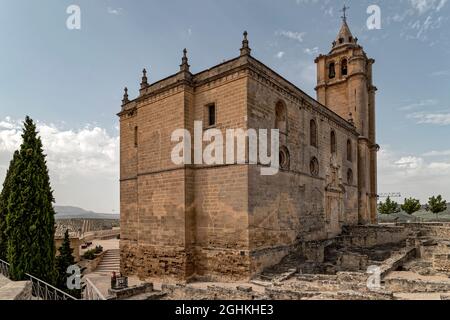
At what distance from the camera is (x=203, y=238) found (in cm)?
1503

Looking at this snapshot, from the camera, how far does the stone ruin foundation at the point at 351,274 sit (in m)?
9.98

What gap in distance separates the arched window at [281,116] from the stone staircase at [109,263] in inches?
519

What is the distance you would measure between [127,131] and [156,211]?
634cm

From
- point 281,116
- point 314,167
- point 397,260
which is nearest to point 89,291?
point 281,116

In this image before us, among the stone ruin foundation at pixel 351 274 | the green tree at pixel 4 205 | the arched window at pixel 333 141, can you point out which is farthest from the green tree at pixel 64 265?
the arched window at pixel 333 141

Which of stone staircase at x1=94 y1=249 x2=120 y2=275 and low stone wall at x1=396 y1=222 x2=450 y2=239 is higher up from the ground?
low stone wall at x1=396 y1=222 x2=450 y2=239

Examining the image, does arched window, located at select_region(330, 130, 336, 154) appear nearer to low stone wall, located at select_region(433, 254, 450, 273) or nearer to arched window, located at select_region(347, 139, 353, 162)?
arched window, located at select_region(347, 139, 353, 162)

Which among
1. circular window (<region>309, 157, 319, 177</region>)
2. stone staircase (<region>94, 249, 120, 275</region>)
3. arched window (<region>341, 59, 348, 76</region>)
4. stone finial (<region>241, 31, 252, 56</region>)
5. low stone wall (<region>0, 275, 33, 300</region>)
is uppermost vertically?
arched window (<region>341, 59, 348, 76</region>)

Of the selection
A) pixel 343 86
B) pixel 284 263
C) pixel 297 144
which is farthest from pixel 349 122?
pixel 284 263

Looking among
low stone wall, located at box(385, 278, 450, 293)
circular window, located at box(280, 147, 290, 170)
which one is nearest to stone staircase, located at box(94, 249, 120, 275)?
circular window, located at box(280, 147, 290, 170)

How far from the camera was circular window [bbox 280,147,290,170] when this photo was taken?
16266 mm

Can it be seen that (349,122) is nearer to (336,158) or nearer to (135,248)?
(336,158)

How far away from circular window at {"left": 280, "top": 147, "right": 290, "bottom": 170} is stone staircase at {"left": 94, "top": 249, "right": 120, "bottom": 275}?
12.1 meters

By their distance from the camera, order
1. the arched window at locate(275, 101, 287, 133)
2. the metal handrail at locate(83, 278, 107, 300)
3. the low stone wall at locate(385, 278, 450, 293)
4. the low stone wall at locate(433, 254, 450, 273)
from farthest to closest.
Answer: the arched window at locate(275, 101, 287, 133)
the metal handrail at locate(83, 278, 107, 300)
the low stone wall at locate(433, 254, 450, 273)
the low stone wall at locate(385, 278, 450, 293)
